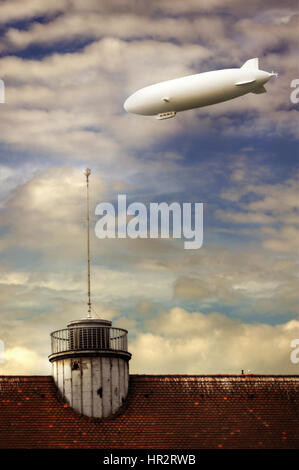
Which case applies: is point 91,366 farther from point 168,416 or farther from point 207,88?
point 207,88

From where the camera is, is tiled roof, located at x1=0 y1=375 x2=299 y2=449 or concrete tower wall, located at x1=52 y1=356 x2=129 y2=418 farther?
concrete tower wall, located at x1=52 y1=356 x2=129 y2=418

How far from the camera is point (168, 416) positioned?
184 feet

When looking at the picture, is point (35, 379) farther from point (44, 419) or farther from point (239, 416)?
point (239, 416)

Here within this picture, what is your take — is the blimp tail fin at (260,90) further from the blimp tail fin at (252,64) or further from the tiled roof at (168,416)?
the tiled roof at (168,416)

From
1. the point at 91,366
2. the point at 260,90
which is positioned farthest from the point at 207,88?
the point at 91,366

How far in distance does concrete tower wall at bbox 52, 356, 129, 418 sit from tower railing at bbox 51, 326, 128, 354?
2.17 feet

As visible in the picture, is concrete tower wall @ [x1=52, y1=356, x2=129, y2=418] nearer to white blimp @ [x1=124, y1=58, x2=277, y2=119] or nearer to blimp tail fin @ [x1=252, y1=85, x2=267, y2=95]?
white blimp @ [x1=124, y1=58, x2=277, y2=119]

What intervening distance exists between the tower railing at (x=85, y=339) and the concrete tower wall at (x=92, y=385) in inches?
26.0

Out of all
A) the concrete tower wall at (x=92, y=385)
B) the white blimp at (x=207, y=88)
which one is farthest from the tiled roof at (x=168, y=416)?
the white blimp at (x=207, y=88)

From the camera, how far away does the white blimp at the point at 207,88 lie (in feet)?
188

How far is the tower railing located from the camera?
57344mm

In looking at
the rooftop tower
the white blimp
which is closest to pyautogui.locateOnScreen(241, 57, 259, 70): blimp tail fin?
the white blimp
